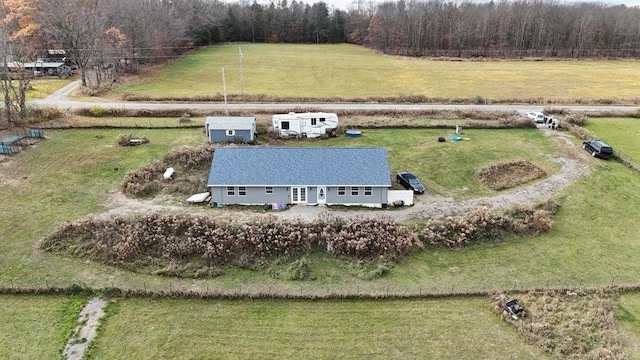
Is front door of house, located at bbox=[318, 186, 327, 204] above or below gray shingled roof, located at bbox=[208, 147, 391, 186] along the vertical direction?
below

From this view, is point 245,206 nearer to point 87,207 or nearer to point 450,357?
point 87,207

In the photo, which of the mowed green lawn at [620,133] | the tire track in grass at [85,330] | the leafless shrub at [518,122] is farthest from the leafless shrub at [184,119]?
the mowed green lawn at [620,133]

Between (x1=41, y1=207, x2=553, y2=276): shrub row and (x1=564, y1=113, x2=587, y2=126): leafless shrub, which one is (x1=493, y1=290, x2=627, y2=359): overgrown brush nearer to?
(x1=41, y1=207, x2=553, y2=276): shrub row

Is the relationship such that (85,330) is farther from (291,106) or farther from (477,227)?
(291,106)

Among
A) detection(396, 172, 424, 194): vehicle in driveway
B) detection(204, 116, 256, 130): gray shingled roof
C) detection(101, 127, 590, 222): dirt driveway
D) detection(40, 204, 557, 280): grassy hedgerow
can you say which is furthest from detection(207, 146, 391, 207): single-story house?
detection(204, 116, 256, 130): gray shingled roof

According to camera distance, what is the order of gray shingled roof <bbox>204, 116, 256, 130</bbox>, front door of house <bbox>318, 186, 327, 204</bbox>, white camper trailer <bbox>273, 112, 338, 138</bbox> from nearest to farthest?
front door of house <bbox>318, 186, 327, 204</bbox>
gray shingled roof <bbox>204, 116, 256, 130</bbox>
white camper trailer <bbox>273, 112, 338, 138</bbox>

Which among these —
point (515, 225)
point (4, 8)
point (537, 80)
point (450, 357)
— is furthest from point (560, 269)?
point (4, 8)

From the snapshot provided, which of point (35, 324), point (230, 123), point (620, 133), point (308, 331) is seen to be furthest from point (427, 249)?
point (620, 133)
